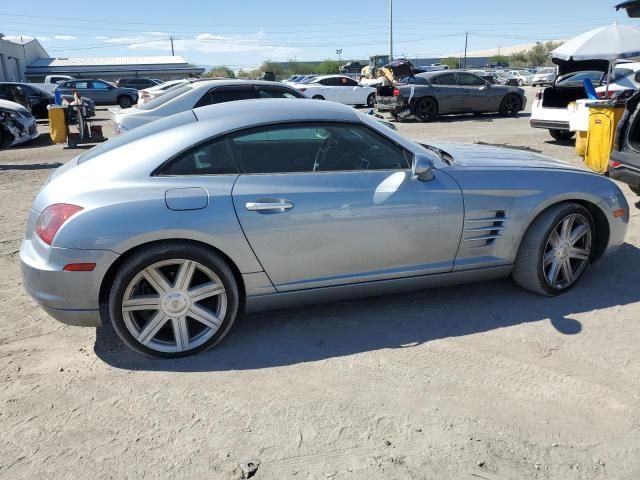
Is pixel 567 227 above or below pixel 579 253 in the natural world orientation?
above

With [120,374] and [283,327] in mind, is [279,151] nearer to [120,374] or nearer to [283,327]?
[283,327]

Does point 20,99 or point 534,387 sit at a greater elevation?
point 20,99

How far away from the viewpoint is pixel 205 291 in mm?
3098

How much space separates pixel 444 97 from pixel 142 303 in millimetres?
15047

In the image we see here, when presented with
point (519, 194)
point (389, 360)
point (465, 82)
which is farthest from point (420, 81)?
point (389, 360)

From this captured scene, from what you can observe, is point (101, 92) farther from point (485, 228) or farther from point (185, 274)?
point (485, 228)

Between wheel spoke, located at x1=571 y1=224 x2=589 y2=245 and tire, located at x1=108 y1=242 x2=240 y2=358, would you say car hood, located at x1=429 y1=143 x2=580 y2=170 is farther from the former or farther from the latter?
tire, located at x1=108 y1=242 x2=240 y2=358

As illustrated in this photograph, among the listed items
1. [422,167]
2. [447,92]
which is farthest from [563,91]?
[422,167]

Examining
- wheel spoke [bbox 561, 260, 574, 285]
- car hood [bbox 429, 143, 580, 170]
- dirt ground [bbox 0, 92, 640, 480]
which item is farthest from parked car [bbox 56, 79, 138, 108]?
wheel spoke [bbox 561, 260, 574, 285]

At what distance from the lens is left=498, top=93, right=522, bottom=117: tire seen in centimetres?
1728

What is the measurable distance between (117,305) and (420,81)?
15020 mm

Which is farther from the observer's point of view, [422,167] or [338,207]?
[422,167]

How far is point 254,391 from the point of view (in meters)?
2.84

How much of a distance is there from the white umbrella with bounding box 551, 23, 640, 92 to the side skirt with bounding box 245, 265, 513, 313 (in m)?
7.69
